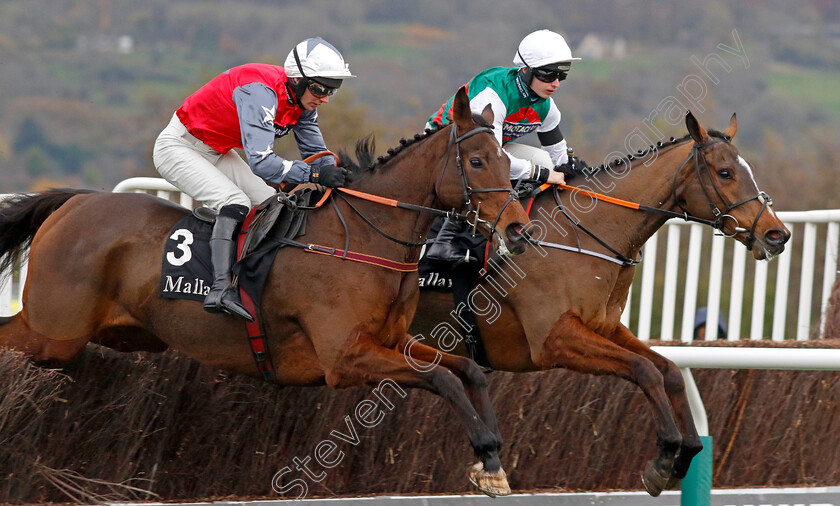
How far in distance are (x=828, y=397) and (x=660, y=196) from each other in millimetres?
1769

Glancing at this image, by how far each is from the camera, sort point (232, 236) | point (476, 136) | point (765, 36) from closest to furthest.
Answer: point (476, 136) < point (232, 236) < point (765, 36)

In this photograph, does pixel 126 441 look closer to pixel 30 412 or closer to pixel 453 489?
pixel 30 412

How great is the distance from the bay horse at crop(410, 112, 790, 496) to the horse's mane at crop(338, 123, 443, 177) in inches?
30.0

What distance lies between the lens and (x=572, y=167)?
17.4 feet

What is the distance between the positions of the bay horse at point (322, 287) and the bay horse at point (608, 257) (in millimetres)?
562

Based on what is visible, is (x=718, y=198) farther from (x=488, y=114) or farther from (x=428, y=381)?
(x=428, y=381)

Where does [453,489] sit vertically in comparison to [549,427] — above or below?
below

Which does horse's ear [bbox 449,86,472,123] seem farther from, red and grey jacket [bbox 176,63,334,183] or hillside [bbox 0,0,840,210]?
hillside [bbox 0,0,840,210]

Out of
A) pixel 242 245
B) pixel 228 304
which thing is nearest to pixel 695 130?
pixel 242 245

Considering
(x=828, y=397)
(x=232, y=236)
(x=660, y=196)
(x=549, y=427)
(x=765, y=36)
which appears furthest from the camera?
(x=765, y=36)

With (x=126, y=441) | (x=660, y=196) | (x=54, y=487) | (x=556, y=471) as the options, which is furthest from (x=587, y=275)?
(x=54, y=487)

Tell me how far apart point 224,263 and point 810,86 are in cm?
4952

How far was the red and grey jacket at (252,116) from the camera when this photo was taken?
4.47 metres

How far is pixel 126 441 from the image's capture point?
4887 millimetres
